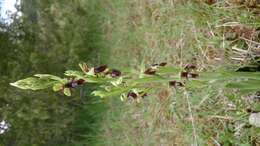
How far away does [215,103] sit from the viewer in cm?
203

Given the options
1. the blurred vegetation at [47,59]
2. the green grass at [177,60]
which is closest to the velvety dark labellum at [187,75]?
the green grass at [177,60]

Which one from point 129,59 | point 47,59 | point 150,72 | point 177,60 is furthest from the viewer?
point 47,59

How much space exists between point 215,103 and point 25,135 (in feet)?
6.19

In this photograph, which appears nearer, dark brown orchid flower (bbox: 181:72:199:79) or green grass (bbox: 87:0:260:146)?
dark brown orchid flower (bbox: 181:72:199:79)

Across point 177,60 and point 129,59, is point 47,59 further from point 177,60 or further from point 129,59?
point 177,60

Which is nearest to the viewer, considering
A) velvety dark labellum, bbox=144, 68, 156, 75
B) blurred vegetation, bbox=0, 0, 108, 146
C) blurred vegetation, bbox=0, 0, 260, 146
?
velvety dark labellum, bbox=144, 68, 156, 75

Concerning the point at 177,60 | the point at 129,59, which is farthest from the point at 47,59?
A: the point at 177,60

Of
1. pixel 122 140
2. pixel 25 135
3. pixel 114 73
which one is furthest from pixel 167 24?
pixel 114 73

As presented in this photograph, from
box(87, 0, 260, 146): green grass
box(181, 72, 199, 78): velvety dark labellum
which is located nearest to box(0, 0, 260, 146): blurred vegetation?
box(87, 0, 260, 146): green grass

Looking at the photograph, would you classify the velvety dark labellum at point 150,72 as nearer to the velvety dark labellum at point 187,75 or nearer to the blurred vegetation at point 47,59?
the velvety dark labellum at point 187,75

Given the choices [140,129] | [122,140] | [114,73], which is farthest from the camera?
[122,140]

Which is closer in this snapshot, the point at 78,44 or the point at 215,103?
the point at 215,103

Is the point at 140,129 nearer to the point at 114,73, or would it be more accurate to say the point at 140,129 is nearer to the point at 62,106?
the point at 62,106

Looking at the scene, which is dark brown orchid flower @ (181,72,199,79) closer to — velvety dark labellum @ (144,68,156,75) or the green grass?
velvety dark labellum @ (144,68,156,75)
